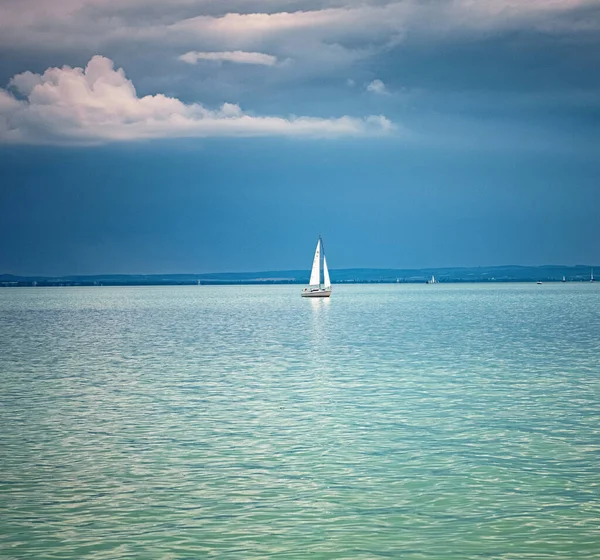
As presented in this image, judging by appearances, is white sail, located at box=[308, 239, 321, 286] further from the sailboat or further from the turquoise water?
the turquoise water

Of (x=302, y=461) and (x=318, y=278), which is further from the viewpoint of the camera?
(x=318, y=278)

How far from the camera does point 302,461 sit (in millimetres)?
22844

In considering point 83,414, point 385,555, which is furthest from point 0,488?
point 83,414

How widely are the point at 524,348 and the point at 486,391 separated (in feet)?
78.1

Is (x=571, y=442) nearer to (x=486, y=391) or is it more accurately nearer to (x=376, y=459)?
(x=376, y=459)

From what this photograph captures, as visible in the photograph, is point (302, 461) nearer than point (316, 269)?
Yes

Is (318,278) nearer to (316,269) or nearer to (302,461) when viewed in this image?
(316,269)

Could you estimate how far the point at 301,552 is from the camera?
51.5ft

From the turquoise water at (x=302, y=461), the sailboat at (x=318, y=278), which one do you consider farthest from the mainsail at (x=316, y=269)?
the turquoise water at (x=302, y=461)

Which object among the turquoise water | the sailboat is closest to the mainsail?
the sailboat

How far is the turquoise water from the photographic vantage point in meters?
16.4

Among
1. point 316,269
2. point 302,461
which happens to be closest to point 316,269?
point 316,269

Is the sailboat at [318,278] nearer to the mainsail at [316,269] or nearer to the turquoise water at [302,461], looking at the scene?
the mainsail at [316,269]

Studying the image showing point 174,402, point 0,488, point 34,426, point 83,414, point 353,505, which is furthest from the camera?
point 174,402
